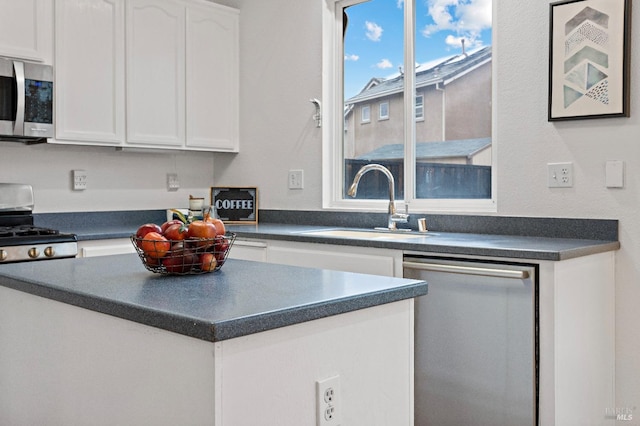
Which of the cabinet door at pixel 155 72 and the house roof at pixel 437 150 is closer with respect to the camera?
the house roof at pixel 437 150

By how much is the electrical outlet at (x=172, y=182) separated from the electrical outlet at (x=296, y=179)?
32.6 inches

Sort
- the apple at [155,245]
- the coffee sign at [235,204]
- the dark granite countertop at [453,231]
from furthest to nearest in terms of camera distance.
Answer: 1. the coffee sign at [235,204]
2. the dark granite countertop at [453,231]
3. the apple at [155,245]

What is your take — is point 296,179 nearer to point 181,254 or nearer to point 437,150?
point 437,150

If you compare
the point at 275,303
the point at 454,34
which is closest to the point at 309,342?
the point at 275,303

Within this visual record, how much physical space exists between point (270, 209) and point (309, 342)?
2.84 meters

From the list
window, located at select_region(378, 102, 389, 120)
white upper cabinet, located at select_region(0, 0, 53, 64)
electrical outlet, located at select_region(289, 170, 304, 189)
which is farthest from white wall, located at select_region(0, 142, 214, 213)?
window, located at select_region(378, 102, 389, 120)

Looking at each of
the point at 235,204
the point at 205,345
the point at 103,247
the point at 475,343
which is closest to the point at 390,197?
the point at 475,343

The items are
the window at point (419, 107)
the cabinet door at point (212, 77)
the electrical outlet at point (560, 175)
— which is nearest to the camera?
the electrical outlet at point (560, 175)

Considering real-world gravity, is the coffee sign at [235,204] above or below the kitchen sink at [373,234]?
above

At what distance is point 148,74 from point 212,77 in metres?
0.50

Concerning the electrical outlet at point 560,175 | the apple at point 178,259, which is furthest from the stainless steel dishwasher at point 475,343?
the apple at point 178,259

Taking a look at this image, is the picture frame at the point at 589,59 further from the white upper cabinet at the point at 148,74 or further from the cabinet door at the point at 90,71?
the cabinet door at the point at 90,71

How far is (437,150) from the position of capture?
324cm

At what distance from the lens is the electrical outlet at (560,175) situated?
8.66 feet
